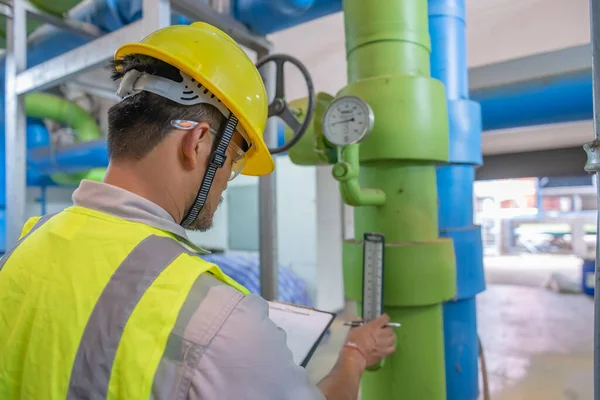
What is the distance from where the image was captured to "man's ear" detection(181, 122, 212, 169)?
538mm

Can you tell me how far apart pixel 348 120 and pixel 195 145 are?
48cm

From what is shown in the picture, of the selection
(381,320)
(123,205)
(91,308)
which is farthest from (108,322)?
(381,320)

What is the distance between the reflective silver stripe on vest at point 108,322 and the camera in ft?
1.30

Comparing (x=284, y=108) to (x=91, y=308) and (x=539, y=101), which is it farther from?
(x=539, y=101)

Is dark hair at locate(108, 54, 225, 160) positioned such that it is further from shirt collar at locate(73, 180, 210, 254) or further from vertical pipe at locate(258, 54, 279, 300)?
vertical pipe at locate(258, 54, 279, 300)

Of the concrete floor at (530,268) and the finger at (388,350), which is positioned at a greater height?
the finger at (388,350)

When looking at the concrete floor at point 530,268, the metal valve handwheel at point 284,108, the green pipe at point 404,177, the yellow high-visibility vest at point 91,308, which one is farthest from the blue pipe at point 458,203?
the concrete floor at point 530,268

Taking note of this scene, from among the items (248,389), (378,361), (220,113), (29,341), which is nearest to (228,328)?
(248,389)

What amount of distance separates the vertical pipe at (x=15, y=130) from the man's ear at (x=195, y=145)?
1.27 metres

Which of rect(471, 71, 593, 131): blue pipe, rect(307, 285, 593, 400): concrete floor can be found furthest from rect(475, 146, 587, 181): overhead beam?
rect(471, 71, 593, 131): blue pipe

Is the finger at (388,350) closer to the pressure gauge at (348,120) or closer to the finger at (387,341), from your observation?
the finger at (387,341)

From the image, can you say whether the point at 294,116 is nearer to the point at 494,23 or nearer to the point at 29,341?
the point at 29,341

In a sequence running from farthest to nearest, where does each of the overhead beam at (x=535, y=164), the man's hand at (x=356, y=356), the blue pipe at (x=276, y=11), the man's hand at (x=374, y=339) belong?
1. the overhead beam at (x=535, y=164)
2. the blue pipe at (x=276, y=11)
3. the man's hand at (x=374, y=339)
4. the man's hand at (x=356, y=356)

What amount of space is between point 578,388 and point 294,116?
2198 millimetres
